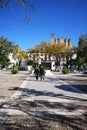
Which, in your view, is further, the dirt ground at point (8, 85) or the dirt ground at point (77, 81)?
the dirt ground at point (77, 81)

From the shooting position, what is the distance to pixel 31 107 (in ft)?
38.6

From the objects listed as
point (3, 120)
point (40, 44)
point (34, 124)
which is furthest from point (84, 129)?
point (40, 44)

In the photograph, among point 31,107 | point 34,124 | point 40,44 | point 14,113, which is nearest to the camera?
point 34,124

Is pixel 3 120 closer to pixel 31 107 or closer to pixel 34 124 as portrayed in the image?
pixel 34 124

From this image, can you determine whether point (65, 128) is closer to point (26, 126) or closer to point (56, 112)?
point (26, 126)

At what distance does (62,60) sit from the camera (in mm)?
91188

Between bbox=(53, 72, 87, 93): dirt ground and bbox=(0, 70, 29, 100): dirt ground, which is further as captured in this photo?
bbox=(53, 72, 87, 93): dirt ground

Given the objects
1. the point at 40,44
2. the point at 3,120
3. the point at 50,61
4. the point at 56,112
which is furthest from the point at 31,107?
the point at 50,61

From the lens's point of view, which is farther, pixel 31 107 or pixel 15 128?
pixel 31 107

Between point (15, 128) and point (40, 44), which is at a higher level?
point (40, 44)

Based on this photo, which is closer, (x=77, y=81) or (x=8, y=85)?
(x=8, y=85)

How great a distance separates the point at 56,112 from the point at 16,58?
273 ft

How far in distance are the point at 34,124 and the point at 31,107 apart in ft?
10.0

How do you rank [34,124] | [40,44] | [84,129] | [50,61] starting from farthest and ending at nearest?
[50,61]
[40,44]
[34,124]
[84,129]
